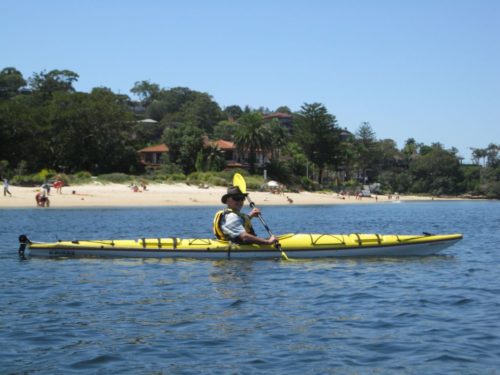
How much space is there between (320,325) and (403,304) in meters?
2.23

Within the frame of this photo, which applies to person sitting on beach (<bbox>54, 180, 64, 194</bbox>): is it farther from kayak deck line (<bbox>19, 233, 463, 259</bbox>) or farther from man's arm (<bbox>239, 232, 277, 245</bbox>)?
man's arm (<bbox>239, 232, 277, 245</bbox>)

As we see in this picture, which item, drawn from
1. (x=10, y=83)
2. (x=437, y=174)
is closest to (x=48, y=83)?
(x=10, y=83)

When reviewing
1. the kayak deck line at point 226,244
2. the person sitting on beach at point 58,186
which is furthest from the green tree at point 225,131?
the kayak deck line at point 226,244

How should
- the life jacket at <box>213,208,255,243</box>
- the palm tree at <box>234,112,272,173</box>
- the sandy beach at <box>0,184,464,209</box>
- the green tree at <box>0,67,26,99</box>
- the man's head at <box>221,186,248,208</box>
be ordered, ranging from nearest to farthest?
1. the man's head at <box>221,186,248,208</box>
2. the life jacket at <box>213,208,255,243</box>
3. the sandy beach at <box>0,184,464,209</box>
4. the palm tree at <box>234,112,272,173</box>
5. the green tree at <box>0,67,26,99</box>

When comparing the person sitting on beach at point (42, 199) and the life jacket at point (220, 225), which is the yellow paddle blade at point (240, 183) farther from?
the person sitting on beach at point (42, 199)

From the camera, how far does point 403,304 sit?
36.0 ft

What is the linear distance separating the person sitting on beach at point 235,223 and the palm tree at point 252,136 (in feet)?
187

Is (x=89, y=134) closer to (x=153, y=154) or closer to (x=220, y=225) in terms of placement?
(x=153, y=154)

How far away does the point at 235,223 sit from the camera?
15.3 meters

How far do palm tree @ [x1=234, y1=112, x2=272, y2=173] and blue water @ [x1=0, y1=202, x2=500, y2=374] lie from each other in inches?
2210

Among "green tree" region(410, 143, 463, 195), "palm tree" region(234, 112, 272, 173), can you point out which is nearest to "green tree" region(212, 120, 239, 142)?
"palm tree" region(234, 112, 272, 173)

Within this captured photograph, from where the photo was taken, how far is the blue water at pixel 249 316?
25.1 ft

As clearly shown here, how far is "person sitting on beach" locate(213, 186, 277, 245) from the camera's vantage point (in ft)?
49.4

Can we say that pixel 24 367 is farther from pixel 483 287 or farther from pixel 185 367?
pixel 483 287
